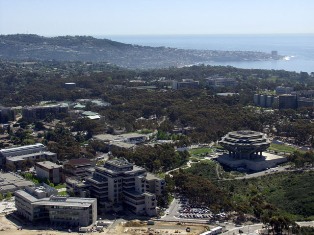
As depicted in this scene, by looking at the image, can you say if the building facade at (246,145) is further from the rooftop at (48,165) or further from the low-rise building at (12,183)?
the low-rise building at (12,183)

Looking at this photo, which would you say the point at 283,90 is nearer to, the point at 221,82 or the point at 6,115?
the point at 221,82

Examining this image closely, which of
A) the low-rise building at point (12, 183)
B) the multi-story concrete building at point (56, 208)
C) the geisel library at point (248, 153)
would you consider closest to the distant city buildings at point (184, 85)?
the geisel library at point (248, 153)

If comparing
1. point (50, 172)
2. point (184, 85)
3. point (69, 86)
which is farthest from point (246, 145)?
point (69, 86)

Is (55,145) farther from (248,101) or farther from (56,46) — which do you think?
(56,46)

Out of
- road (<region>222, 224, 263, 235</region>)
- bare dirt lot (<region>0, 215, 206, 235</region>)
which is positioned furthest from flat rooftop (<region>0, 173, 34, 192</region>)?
road (<region>222, 224, 263, 235</region>)

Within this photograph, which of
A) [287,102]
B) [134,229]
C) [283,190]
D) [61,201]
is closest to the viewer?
[134,229]

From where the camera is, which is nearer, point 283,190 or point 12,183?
point 283,190
